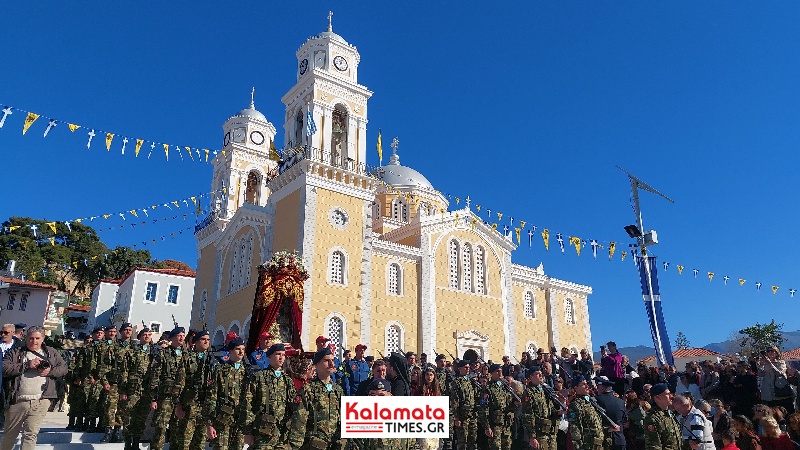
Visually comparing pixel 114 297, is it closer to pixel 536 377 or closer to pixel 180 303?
pixel 180 303

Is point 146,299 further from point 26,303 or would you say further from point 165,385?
point 165,385

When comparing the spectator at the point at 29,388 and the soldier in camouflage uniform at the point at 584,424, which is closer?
the spectator at the point at 29,388

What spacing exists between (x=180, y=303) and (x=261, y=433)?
34.4 m

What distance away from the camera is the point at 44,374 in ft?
22.5

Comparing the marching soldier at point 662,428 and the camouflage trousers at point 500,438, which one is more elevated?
the marching soldier at point 662,428

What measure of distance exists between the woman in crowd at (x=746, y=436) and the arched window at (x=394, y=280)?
63.0 feet

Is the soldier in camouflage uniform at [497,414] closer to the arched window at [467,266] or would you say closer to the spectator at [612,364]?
the spectator at [612,364]

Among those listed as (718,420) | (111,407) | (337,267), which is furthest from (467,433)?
(337,267)

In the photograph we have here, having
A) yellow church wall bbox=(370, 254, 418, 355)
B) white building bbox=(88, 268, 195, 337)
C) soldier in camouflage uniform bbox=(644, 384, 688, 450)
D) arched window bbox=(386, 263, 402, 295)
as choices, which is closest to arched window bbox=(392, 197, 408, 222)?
yellow church wall bbox=(370, 254, 418, 355)

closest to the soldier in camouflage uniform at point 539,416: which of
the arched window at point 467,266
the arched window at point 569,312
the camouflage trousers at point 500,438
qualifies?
the camouflage trousers at point 500,438

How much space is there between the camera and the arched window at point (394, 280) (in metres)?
25.5

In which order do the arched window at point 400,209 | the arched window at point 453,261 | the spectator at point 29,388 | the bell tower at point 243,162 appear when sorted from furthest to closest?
the arched window at point 400,209 < the bell tower at point 243,162 < the arched window at point 453,261 < the spectator at point 29,388

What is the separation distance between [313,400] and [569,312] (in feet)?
96.2

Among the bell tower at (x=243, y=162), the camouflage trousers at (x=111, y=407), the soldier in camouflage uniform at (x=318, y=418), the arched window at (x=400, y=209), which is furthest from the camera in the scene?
the arched window at (x=400, y=209)
